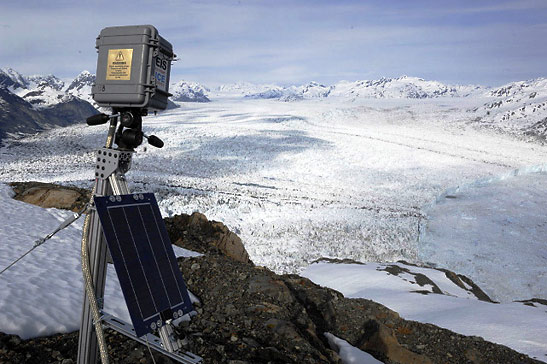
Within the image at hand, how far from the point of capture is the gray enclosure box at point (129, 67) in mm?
2645

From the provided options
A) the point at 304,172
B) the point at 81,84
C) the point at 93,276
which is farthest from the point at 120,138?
the point at 81,84

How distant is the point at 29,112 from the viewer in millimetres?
70000

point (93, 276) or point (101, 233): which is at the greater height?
point (101, 233)

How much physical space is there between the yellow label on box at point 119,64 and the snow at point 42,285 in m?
3.12

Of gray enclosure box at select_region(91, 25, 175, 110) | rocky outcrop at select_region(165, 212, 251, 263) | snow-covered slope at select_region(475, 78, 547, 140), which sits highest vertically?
snow-covered slope at select_region(475, 78, 547, 140)

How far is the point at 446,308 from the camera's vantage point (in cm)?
941

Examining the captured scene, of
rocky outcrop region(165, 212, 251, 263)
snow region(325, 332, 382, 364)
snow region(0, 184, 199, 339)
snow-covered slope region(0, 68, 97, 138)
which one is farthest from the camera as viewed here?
snow-covered slope region(0, 68, 97, 138)

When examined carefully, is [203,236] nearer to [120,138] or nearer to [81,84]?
[120,138]

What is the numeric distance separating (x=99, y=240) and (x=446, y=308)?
Result: 9.24 meters

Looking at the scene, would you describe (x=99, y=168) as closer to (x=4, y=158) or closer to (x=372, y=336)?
(x=372, y=336)

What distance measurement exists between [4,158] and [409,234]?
92.1 ft

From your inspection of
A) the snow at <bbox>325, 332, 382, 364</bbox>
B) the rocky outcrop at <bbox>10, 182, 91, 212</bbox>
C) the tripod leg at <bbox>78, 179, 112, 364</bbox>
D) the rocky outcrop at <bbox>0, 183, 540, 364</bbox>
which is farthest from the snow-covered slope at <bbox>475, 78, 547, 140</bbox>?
the tripod leg at <bbox>78, 179, 112, 364</bbox>

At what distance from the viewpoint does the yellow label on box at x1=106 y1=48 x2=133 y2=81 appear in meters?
2.68

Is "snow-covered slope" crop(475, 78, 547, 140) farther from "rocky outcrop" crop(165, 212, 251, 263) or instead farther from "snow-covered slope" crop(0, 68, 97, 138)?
"snow-covered slope" crop(0, 68, 97, 138)
